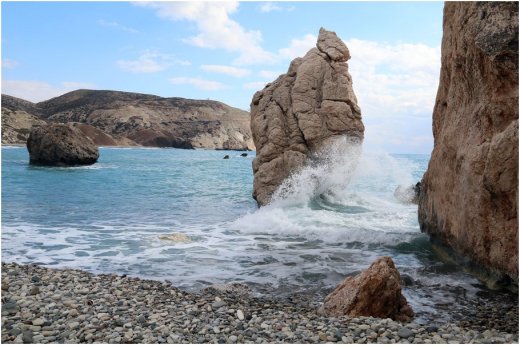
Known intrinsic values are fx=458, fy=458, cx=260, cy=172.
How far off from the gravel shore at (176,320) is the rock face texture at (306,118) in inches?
463

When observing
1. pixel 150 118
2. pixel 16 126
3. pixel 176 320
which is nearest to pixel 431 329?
pixel 176 320

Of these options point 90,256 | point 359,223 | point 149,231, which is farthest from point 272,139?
point 90,256

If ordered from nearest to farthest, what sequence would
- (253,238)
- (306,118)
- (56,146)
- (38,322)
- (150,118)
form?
(38,322) < (253,238) < (306,118) < (56,146) < (150,118)

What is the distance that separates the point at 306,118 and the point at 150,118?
5417 inches

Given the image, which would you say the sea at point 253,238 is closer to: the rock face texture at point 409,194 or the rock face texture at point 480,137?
the rock face texture at point 409,194

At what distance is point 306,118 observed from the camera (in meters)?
19.4

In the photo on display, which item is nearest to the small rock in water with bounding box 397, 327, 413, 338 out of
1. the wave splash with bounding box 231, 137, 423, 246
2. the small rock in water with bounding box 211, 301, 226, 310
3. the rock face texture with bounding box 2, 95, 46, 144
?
the small rock in water with bounding box 211, 301, 226, 310

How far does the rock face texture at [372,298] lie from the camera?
677 cm

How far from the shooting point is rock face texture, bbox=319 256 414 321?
6.77 m

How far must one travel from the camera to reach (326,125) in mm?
19391

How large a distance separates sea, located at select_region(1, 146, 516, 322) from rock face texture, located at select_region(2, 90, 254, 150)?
373ft

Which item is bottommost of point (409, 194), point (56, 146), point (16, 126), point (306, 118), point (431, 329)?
point (431, 329)

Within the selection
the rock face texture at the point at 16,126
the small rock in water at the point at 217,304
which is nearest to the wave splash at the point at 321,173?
the small rock in water at the point at 217,304

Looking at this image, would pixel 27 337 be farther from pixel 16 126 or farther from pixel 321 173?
pixel 16 126
